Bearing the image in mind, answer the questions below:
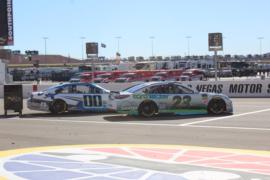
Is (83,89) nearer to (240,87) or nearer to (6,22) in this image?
(240,87)

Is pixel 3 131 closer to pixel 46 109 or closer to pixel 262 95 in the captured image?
pixel 46 109

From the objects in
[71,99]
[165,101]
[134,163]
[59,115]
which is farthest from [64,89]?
[134,163]

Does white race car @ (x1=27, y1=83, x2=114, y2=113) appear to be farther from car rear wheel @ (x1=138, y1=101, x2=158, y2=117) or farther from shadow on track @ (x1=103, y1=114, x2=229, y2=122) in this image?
car rear wheel @ (x1=138, y1=101, x2=158, y2=117)

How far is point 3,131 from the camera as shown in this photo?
15914 mm

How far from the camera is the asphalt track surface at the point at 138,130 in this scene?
42.2 feet

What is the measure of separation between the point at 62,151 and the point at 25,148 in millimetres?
1091

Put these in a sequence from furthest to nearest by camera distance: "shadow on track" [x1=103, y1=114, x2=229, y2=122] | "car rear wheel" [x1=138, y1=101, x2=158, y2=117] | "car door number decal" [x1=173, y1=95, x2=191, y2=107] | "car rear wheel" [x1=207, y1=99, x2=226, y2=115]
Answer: "car rear wheel" [x1=207, y1=99, x2=226, y2=115] < "car door number decal" [x1=173, y1=95, x2=191, y2=107] < "car rear wheel" [x1=138, y1=101, x2=158, y2=117] < "shadow on track" [x1=103, y1=114, x2=229, y2=122]

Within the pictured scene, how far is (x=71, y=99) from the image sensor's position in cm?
2181

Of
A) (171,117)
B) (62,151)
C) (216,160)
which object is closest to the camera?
(216,160)

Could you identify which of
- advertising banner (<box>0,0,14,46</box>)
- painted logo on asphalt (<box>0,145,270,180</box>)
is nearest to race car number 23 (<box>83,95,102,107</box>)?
painted logo on asphalt (<box>0,145,270,180</box>)

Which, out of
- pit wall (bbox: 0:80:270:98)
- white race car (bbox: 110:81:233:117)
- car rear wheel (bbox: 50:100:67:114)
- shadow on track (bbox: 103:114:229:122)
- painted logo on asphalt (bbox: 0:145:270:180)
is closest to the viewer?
painted logo on asphalt (bbox: 0:145:270:180)

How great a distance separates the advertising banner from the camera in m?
52.4

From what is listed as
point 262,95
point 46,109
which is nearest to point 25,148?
point 46,109

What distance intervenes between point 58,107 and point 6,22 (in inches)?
1299
